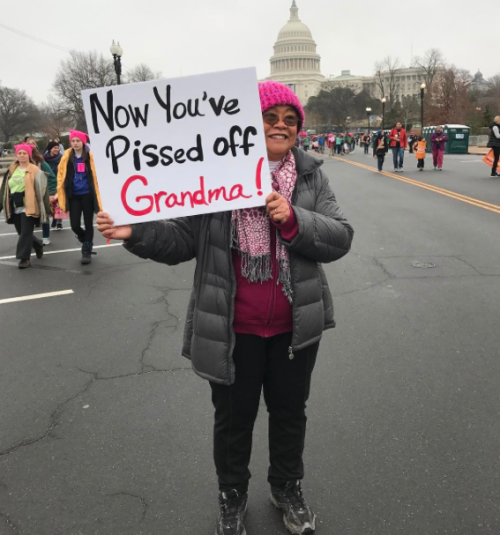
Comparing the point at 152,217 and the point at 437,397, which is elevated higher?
the point at 152,217

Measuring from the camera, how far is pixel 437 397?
3.35 meters

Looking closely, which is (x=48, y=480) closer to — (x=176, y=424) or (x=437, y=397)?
(x=176, y=424)

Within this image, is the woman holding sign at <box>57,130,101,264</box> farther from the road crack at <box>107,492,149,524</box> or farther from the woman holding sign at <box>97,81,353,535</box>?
the woman holding sign at <box>97,81,353,535</box>

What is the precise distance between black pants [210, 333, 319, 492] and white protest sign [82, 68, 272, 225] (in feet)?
2.15

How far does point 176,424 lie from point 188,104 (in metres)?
1.99

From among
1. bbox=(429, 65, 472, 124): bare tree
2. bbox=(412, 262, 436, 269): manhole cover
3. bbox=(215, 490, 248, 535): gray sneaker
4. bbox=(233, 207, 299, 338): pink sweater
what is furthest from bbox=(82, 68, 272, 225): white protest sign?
bbox=(429, 65, 472, 124): bare tree

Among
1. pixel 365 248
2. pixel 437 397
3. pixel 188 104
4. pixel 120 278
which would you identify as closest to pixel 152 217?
pixel 188 104

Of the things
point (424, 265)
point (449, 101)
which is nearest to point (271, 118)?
point (424, 265)

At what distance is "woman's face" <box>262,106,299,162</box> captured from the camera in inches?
83.0

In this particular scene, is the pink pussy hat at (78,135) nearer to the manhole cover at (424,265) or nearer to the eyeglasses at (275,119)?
the manhole cover at (424,265)

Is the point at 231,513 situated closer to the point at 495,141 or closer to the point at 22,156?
the point at 22,156

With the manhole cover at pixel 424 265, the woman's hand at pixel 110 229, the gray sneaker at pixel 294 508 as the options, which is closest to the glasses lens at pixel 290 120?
the woman's hand at pixel 110 229

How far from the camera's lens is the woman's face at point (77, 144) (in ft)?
22.6

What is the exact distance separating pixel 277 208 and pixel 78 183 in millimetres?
5989
